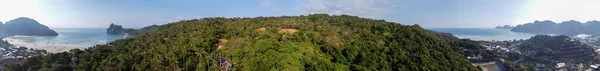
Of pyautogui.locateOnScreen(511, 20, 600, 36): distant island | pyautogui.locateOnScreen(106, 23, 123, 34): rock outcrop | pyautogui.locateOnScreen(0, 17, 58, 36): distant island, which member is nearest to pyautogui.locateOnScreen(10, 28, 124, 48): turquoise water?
pyautogui.locateOnScreen(0, 17, 58, 36): distant island

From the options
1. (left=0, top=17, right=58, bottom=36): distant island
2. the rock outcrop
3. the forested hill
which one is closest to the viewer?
the forested hill

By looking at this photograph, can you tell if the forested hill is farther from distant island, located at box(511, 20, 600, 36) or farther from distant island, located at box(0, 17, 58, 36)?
distant island, located at box(511, 20, 600, 36)

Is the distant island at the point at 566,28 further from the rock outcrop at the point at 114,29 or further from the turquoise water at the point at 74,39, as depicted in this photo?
the rock outcrop at the point at 114,29

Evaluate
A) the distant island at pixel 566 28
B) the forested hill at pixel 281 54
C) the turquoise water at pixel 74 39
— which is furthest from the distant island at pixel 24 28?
the distant island at pixel 566 28

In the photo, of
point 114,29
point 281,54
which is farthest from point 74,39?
point 281,54

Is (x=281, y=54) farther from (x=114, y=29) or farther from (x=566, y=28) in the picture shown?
(x=566, y=28)

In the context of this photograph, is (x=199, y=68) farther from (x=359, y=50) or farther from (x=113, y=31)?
(x=113, y=31)

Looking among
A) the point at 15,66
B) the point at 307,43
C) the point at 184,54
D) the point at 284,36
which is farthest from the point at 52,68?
the point at 307,43
